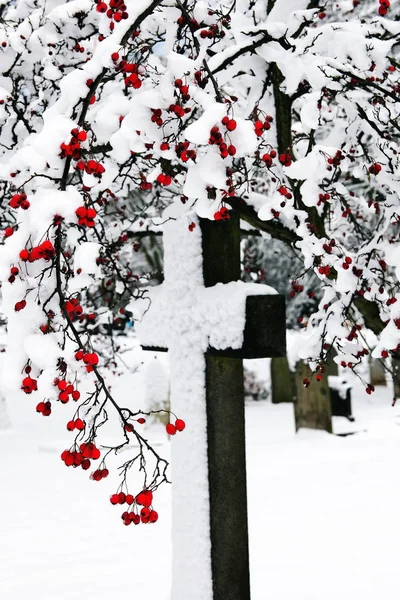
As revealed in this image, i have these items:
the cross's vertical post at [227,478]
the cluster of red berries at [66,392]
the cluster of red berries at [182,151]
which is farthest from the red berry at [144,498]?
the cross's vertical post at [227,478]

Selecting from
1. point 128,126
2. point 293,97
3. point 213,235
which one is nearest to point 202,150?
point 128,126

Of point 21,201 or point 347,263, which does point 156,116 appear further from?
point 347,263

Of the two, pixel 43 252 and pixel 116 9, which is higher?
pixel 116 9

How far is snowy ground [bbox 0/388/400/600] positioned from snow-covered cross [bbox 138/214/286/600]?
105cm

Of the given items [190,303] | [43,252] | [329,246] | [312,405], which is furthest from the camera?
[312,405]

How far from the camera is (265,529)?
5.02 metres

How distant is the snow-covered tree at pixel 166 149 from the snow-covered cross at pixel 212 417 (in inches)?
11.4

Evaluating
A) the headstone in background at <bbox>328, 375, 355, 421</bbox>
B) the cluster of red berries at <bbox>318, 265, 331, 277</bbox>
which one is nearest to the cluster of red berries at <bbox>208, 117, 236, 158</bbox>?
the cluster of red berries at <bbox>318, 265, 331, 277</bbox>

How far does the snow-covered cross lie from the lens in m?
2.76

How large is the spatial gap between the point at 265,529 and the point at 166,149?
4.04 metres

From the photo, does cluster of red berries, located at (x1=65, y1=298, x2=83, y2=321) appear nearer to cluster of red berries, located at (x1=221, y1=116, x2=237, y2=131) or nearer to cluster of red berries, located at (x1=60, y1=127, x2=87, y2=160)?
cluster of red berries, located at (x1=60, y1=127, x2=87, y2=160)

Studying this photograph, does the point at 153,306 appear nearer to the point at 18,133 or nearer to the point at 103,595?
the point at 103,595

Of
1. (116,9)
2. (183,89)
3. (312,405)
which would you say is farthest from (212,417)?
(312,405)

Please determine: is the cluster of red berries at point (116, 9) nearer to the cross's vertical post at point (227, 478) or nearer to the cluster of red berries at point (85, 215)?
the cluster of red berries at point (85, 215)
